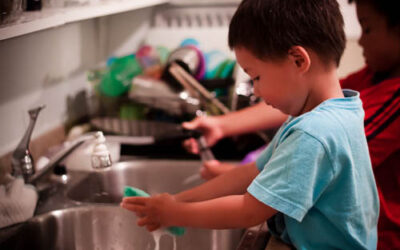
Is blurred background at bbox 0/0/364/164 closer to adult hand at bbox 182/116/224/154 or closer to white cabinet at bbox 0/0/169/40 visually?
white cabinet at bbox 0/0/169/40

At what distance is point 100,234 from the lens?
1.21 m

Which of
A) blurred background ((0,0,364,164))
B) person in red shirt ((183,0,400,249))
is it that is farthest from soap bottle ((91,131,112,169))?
person in red shirt ((183,0,400,249))

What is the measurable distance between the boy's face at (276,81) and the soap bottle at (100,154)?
0.51 metres

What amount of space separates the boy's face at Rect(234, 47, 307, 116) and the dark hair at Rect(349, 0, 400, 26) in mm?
338

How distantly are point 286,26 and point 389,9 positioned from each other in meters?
0.37

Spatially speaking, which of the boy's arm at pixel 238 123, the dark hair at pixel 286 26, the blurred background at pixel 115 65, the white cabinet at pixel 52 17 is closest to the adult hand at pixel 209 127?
the boy's arm at pixel 238 123

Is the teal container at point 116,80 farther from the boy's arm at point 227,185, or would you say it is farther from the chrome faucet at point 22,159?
the boy's arm at point 227,185

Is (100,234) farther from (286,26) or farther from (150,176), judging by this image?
(286,26)

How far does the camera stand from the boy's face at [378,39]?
3.51 feet

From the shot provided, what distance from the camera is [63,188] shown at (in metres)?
1.29

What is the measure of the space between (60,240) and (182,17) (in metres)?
1.12

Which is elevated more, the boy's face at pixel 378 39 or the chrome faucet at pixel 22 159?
the boy's face at pixel 378 39

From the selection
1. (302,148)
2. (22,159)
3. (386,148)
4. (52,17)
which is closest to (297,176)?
(302,148)

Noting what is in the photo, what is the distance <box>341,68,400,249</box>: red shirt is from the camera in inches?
40.7
